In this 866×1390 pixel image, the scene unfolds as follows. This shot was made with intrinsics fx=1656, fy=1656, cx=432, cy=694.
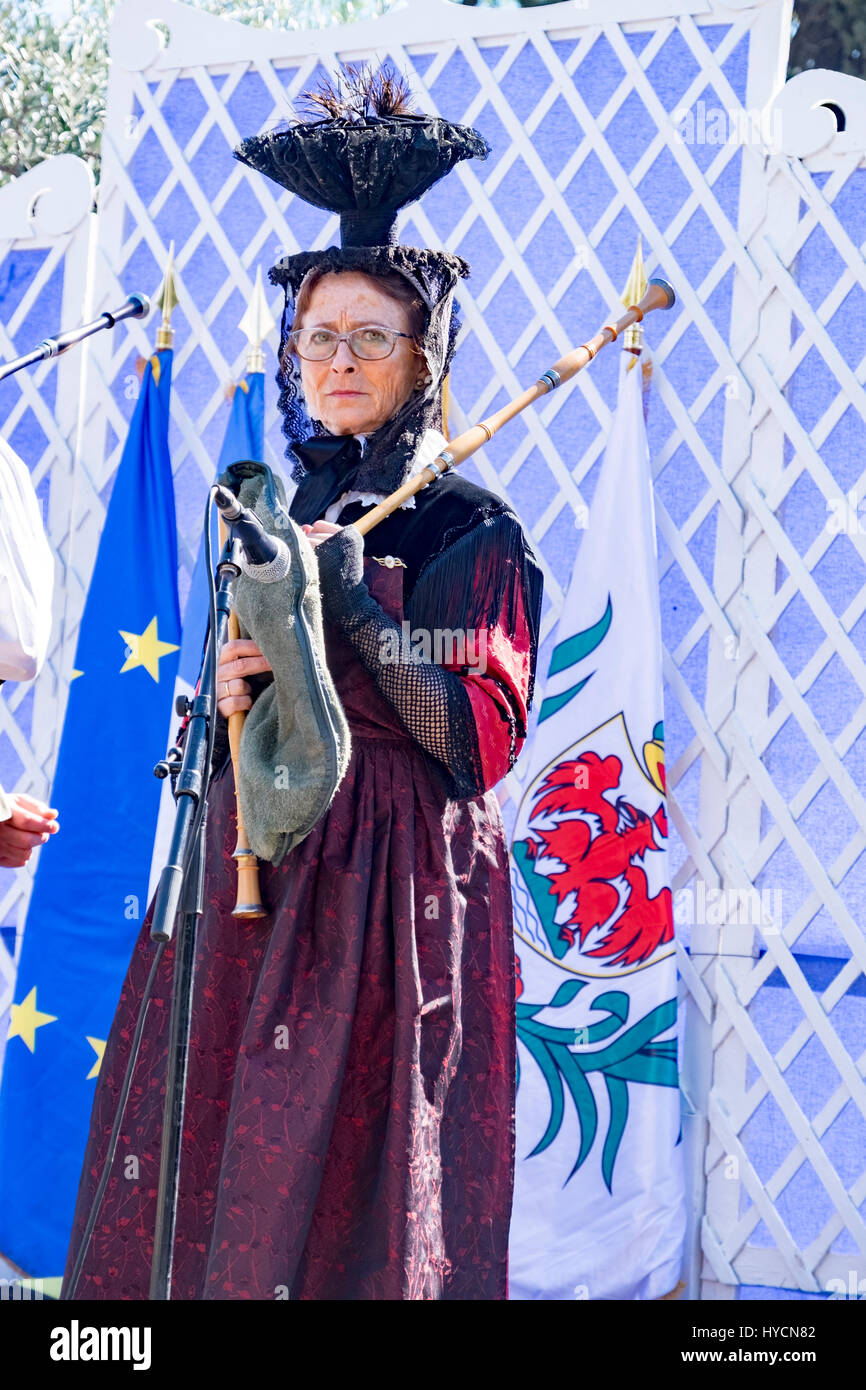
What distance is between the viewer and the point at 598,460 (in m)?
3.05

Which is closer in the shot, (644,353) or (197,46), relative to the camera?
(644,353)

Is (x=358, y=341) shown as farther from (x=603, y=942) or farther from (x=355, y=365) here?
(x=603, y=942)

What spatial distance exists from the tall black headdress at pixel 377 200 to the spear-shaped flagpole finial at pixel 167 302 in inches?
44.6

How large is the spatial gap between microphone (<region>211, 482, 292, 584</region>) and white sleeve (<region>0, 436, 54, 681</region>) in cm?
22

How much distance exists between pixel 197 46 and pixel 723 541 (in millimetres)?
1471

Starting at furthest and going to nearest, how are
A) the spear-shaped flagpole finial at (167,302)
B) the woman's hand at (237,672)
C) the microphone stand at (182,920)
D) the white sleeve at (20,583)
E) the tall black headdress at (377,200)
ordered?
the spear-shaped flagpole finial at (167,302)
the tall black headdress at (377,200)
the woman's hand at (237,672)
the white sleeve at (20,583)
the microphone stand at (182,920)

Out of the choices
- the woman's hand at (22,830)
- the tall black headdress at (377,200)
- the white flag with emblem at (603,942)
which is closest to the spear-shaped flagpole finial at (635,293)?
the white flag with emblem at (603,942)

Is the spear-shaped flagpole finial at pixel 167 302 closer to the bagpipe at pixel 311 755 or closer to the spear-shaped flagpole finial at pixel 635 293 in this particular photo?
the spear-shaped flagpole finial at pixel 635 293

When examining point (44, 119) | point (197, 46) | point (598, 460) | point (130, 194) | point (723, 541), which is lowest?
point (723, 541)

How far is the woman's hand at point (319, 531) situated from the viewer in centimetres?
183

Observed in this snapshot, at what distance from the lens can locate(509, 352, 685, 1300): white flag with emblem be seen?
2736mm

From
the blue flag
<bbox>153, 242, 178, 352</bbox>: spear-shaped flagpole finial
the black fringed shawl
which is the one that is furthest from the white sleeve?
<bbox>153, 242, 178, 352</bbox>: spear-shaped flagpole finial

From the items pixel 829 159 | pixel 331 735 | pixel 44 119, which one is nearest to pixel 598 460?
pixel 829 159

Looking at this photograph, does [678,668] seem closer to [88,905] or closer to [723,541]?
[723,541]
